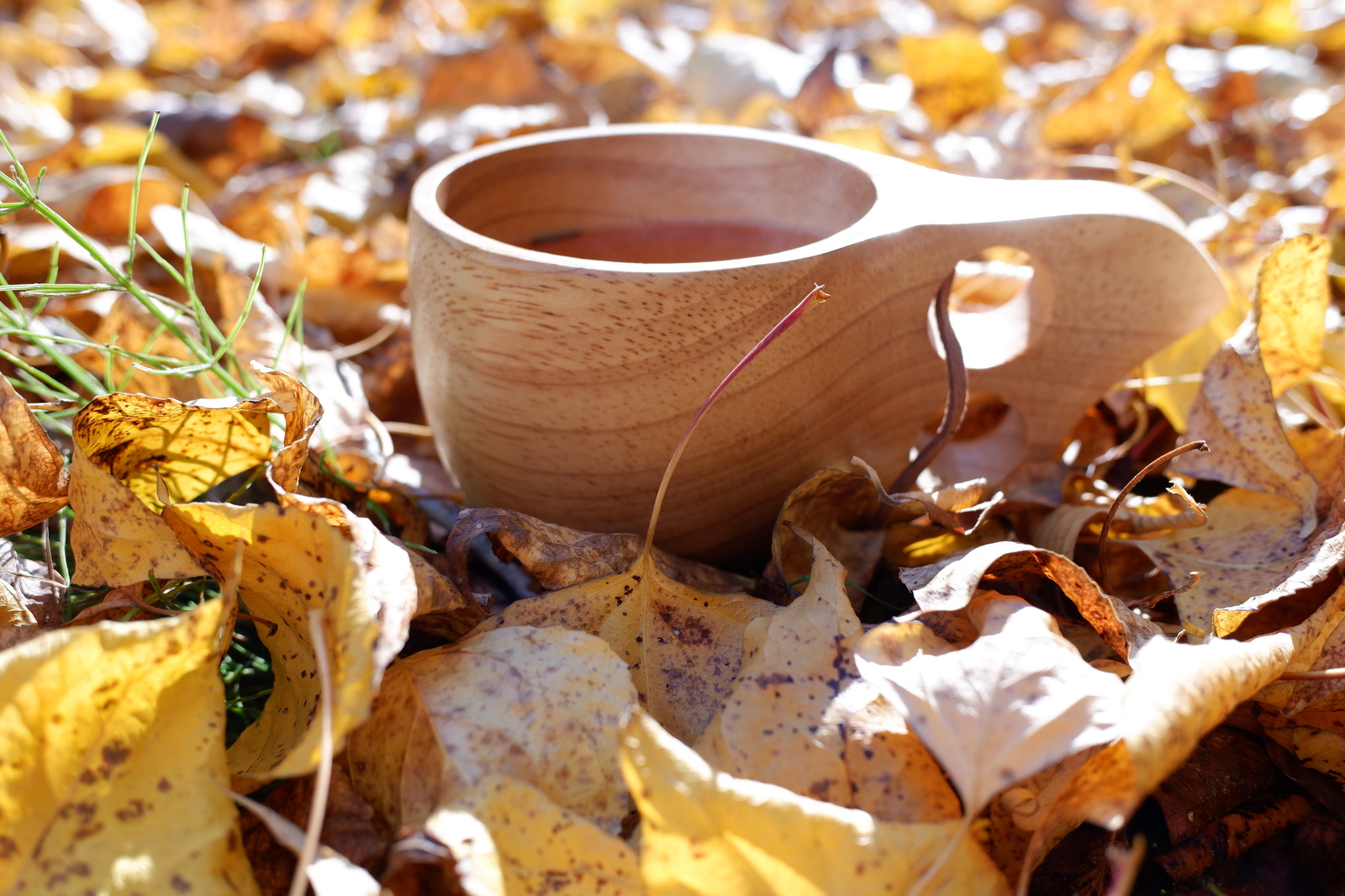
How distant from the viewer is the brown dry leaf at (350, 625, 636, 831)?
32 centimetres

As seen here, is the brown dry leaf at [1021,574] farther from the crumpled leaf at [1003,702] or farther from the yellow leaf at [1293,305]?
the yellow leaf at [1293,305]

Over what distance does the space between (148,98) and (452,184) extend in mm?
1005

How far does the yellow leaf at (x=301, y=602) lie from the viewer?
0.92ft

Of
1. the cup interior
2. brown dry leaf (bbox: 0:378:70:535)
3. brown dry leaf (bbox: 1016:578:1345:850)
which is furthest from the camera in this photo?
the cup interior

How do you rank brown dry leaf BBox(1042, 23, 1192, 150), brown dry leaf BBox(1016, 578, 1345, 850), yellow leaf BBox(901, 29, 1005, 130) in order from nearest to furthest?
brown dry leaf BBox(1016, 578, 1345, 850), brown dry leaf BBox(1042, 23, 1192, 150), yellow leaf BBox(901, 29, 1005, 130)

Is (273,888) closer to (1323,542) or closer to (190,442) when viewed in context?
(190,442)

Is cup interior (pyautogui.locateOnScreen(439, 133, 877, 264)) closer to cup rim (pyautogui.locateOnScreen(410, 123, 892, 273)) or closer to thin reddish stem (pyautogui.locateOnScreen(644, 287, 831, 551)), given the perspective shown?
cup rim (pyautogui.locateOnScreen(410, 123, 892, 273))

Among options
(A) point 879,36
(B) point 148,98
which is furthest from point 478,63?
(A) point 879,36

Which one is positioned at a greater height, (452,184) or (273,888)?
(452,184)

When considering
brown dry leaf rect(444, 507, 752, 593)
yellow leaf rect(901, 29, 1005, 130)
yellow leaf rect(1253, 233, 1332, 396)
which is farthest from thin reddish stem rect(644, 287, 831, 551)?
yellow leaf rect(901, 29, 1005, 130)

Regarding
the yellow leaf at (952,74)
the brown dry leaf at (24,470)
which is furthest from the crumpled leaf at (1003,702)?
the yellow leaf at (952,74)

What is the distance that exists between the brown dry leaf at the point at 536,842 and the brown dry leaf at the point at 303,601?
0.05 m

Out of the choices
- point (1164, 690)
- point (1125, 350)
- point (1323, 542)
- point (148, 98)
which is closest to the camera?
point (1164, 690)

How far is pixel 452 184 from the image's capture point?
49 cm
